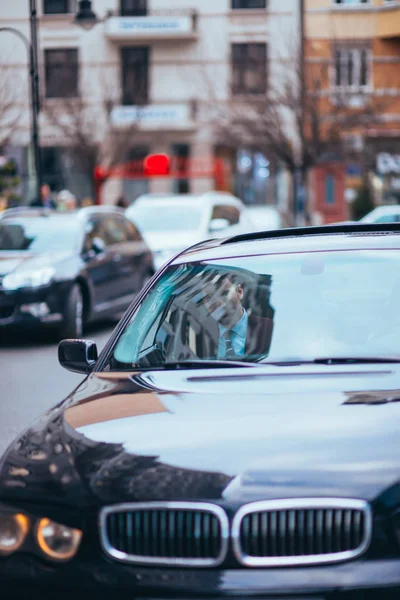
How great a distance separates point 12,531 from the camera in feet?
10.4

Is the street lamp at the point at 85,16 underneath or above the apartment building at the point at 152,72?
above

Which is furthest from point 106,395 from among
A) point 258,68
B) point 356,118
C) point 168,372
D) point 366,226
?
point 258,68

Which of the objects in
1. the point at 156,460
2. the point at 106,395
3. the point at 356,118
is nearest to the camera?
the point at 156,460

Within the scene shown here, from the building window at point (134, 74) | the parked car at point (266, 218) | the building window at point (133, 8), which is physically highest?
the building window at point (133, 8)

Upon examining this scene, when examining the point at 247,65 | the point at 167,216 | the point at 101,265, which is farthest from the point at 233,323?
the point at 247,65

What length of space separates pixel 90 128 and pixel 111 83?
10.5 feet

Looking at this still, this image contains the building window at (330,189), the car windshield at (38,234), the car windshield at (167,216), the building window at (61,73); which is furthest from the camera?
the building window at (330,189)

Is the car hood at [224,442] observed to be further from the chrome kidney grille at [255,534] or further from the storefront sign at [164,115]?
the storefront sign at [164,115]

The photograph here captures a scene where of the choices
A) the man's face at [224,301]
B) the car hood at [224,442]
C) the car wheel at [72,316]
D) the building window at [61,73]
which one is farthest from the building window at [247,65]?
the car hood at [224,442]

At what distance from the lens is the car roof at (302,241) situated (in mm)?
4547

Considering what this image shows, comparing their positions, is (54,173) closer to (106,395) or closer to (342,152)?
(342,152)

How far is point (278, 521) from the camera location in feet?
9.70

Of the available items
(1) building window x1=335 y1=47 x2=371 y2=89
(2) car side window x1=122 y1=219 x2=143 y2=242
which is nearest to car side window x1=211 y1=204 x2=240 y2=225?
(2) car side window x1=122 y1=219 x2=143 y2=242

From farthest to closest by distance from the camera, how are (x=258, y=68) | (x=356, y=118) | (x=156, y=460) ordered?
(x=258, y=68), (x=356, y=118), (x=156, y=460)
